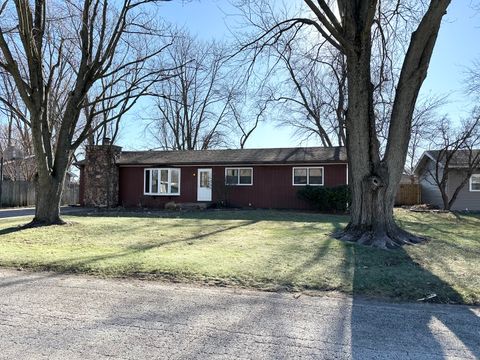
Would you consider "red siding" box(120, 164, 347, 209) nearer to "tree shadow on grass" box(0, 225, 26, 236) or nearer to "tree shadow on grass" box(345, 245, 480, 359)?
"tree shadow on grass" box(0, 225, 26, 236)

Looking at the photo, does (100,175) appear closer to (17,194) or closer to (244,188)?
(17,194)

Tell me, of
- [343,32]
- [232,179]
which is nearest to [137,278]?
[343,32]

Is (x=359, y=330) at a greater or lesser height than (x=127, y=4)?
lesser

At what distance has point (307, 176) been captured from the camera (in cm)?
2130

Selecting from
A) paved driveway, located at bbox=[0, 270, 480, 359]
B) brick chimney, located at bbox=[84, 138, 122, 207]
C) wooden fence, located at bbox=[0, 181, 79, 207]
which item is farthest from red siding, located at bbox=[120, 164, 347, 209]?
paved driveway, located at bbox=[0, 270, 480, 359]

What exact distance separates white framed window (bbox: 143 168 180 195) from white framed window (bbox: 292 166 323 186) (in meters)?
6.70

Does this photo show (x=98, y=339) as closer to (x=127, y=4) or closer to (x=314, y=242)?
(x=314, y=242)

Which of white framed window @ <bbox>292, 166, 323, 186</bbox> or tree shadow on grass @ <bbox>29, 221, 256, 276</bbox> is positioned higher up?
white framed window @ <bbox>292, 166, 323, 186</bbox>

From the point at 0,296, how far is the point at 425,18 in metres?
9.27

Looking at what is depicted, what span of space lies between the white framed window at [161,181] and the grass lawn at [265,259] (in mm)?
11719

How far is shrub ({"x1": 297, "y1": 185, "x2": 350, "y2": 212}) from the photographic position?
1916cm

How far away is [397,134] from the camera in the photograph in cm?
941

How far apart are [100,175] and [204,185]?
5.97 m

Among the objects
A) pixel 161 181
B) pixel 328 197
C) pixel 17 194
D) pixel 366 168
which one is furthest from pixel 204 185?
pixel 366 168
